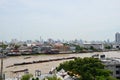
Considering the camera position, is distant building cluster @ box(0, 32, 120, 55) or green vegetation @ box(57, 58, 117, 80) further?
distant building cluster @ box(0, 32, 120, 55)

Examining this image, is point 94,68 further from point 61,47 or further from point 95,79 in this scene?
point 61,47

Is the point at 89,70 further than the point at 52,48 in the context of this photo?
No

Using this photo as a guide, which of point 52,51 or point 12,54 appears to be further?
point 52,51

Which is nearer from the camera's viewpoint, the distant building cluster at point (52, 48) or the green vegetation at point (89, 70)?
the green vegetation at point (89, 70)

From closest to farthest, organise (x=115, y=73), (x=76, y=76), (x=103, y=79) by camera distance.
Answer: (x=103, y=79) < (x=76, y=76) < (x=115, y=73)

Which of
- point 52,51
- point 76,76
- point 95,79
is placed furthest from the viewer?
point 52,51

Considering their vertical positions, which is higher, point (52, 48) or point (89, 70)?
point (52, 48)

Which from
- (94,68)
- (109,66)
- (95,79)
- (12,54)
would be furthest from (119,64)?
(12,54)
